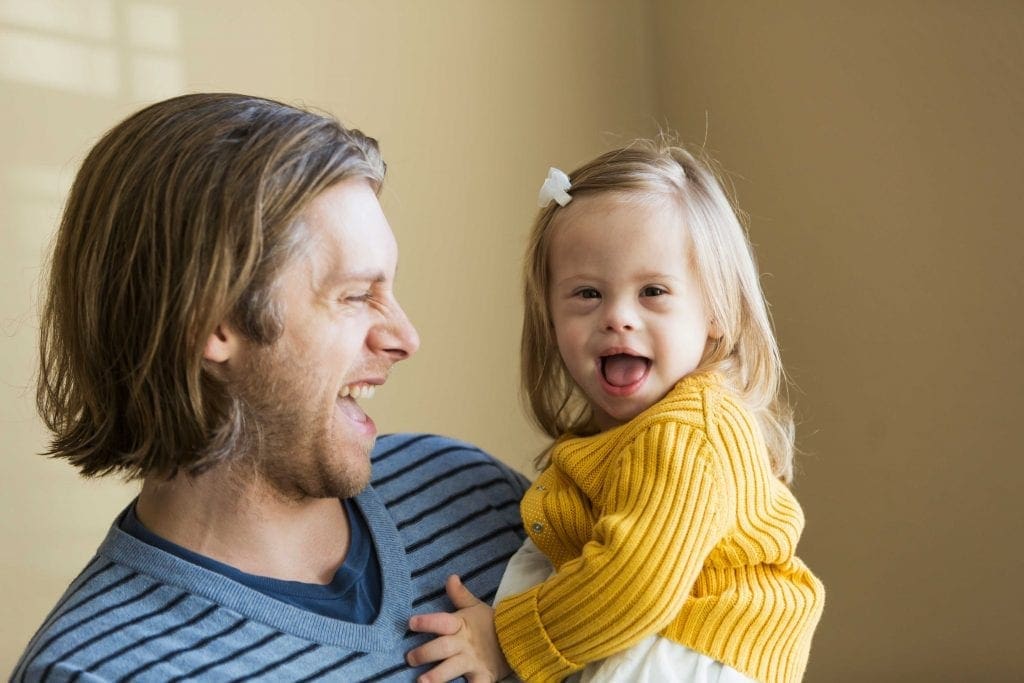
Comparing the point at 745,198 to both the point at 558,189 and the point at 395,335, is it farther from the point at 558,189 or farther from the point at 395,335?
the point at 395,335

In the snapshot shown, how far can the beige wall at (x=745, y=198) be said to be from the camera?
7.46ft

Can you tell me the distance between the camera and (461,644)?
1.51 meters

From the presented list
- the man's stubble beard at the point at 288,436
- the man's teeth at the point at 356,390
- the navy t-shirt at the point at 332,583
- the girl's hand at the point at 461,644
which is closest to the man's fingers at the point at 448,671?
the girl's hand at the point at 461,644

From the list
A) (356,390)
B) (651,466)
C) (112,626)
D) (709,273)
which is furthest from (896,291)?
(112,626)

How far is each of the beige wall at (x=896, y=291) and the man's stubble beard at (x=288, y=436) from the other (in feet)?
4.83

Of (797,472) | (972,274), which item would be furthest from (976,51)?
(797,472)

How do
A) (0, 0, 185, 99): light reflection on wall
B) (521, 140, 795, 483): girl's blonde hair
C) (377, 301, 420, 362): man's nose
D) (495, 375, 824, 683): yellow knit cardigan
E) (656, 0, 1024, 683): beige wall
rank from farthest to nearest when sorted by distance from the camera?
1. (656, 0, 1024, 683): beige wall
2. (0, 0, 185, 99): light reflection on wall
3. (521, 140, 795, 483): girl's blonde hair
4. (377, 301, 420, 362): man's nose
5. (495, 375, 824, 683): yellow knit cardigan

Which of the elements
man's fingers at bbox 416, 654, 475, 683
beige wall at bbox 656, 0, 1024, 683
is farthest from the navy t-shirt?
beige wall at bbox 656, 0, 1024, 683

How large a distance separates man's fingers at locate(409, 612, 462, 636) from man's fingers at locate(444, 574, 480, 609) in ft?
0.19

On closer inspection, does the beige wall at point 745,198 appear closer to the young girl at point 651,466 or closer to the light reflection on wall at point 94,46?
the light reflection on wall at point 94,46

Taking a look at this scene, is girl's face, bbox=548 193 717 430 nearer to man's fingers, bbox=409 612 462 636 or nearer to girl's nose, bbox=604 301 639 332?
girl's nose, bbox=604 301 639 332

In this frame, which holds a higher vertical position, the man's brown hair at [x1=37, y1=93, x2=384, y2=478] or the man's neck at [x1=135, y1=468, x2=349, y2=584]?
the man's brown hair at [x1=37, y1=93, x2=384, y2=478]

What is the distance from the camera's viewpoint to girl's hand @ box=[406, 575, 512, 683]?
148 cm

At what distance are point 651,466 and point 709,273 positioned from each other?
1.06ft
